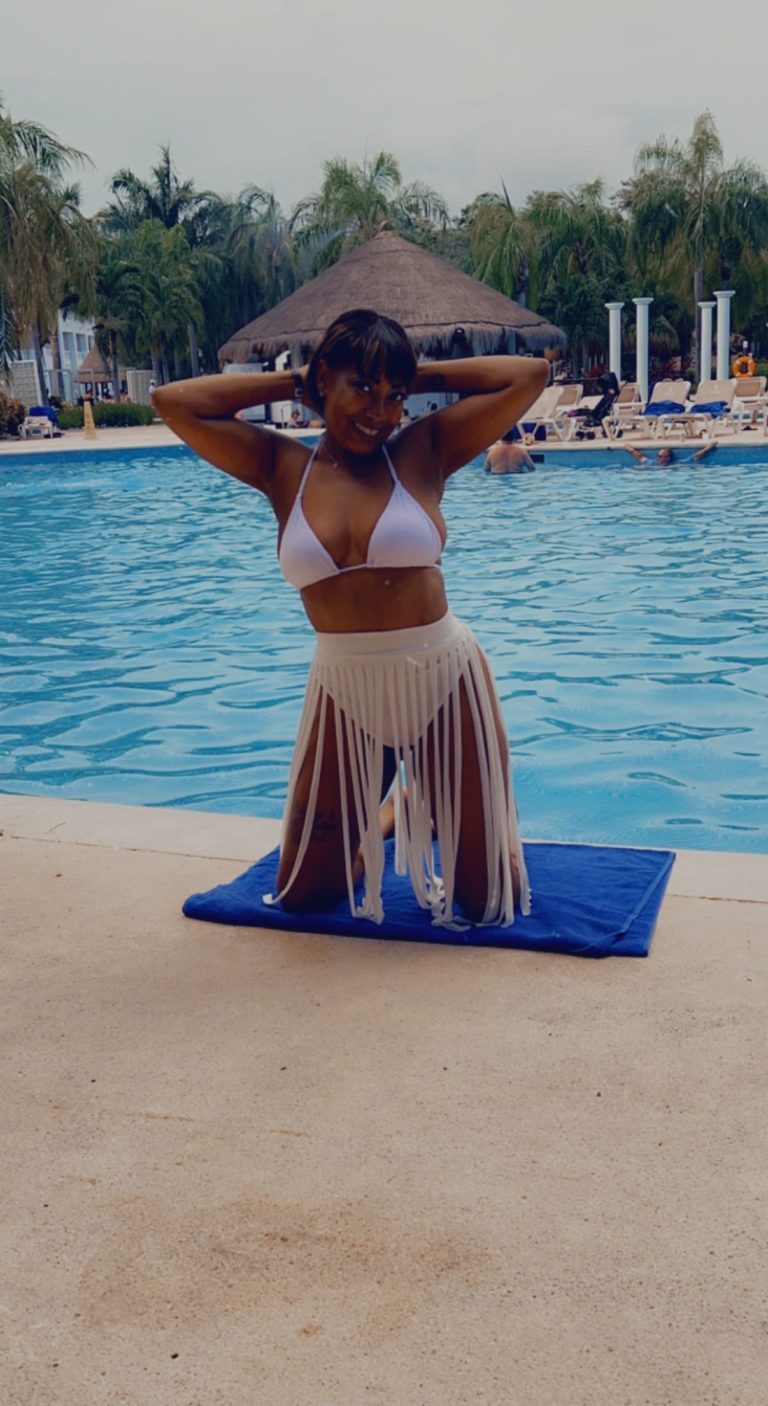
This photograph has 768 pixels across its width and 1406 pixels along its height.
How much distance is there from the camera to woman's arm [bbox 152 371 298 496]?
2979 millimetres

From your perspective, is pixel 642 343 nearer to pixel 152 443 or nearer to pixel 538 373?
pixel 152 443

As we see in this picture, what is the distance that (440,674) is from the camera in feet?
9.87

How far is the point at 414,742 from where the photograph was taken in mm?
3043

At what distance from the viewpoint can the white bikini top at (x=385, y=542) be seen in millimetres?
2887

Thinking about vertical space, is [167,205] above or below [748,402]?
above

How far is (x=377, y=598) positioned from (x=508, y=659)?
485 cm

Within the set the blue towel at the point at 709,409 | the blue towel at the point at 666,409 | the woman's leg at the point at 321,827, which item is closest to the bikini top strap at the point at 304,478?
the woman's leg at the point at 321,827

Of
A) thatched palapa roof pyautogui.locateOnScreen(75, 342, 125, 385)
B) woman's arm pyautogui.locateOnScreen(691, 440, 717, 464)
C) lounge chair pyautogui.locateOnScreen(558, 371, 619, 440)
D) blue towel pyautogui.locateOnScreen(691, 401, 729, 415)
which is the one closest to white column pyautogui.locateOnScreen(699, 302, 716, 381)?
lounge chair pyautogui.locateOnScreen(558, 371, 619, 440)

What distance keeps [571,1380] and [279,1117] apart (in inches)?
29.9

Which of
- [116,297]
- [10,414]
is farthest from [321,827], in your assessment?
[116,297]

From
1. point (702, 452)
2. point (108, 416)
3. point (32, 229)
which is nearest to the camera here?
point (702, 452)

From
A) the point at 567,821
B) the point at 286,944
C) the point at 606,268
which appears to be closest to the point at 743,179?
the point at 606,268

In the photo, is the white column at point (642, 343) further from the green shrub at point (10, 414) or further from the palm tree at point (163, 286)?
the palm tree at point (163, 286)

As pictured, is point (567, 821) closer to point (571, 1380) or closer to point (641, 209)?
point (571, 1380)
